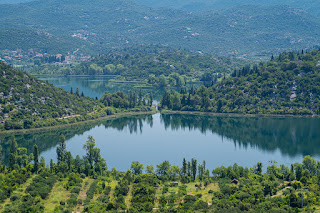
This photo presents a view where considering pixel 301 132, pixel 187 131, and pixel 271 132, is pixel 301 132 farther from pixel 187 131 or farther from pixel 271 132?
pixel 187 131

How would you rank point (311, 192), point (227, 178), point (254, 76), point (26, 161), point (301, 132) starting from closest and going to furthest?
point (311, 192)
point (227, 178)
point (26, 161)
point (301, 132)
point (254, 76)

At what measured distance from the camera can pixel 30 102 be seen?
13425cm

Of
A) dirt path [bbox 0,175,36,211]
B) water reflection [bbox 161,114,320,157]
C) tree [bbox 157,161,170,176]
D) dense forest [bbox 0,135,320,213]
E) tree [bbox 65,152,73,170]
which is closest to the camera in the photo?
dense forest [bbox 0,135,320,213]

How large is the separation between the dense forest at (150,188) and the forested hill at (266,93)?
209ft

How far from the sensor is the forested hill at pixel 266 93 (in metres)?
148

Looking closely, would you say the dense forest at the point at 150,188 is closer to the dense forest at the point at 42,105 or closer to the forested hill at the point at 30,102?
the forested hill at the point at 30,102

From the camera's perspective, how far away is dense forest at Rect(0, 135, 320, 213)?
66.4m

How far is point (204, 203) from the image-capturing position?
219 ft

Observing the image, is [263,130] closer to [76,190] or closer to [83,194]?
[83,194]

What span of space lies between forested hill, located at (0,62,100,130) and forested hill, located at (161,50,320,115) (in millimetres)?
33013

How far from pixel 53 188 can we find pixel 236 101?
88185 millimetres

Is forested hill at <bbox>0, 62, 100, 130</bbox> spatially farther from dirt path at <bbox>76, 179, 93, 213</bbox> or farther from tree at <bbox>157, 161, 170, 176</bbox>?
tree at <bbox>157, 161, 170, 176</bbox>

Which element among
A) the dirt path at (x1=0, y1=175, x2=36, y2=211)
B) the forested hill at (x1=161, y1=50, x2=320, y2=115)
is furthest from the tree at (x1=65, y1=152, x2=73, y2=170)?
the forested hill at (x1=161, y1=50, x2=320, y2=115)

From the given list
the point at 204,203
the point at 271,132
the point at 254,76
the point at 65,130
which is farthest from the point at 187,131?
the point at 204,203
